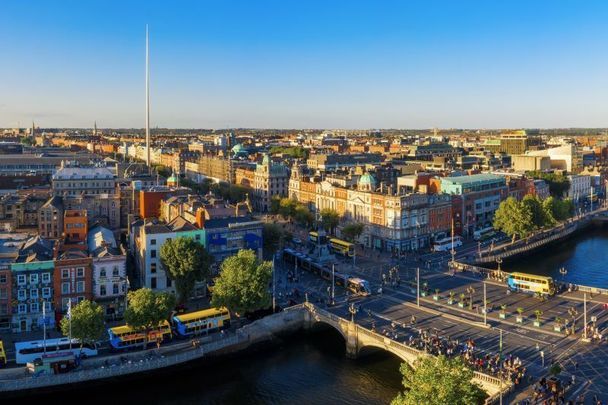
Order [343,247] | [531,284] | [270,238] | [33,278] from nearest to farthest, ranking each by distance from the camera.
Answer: [33,278] < [531,284] < [270,238] < [343,247]

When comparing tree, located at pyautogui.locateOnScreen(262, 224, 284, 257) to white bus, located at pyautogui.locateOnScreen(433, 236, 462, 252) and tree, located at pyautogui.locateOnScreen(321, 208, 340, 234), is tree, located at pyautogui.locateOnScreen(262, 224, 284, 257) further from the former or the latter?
white bus, located at pyautogui.locateOnScreen(433, 236, 462, 252)

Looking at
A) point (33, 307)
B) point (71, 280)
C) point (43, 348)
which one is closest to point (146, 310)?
point (43, 348)

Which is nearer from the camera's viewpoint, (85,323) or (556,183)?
(85,323)

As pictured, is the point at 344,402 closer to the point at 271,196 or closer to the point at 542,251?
the point at 542,251

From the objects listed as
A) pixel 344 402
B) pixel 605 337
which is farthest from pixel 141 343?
pixel 605 337

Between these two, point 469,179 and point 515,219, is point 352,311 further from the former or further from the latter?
point 469,179

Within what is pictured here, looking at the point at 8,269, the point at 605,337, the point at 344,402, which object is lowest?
the point at 344,402

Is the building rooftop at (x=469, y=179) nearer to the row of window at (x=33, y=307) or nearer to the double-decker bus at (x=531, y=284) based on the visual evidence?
the double-decker bus at (x=531, y=284)

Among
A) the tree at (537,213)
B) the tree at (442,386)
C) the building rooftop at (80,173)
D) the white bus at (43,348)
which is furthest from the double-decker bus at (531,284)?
the building rooftop at (80,173)
